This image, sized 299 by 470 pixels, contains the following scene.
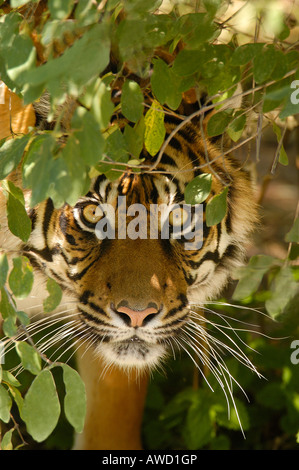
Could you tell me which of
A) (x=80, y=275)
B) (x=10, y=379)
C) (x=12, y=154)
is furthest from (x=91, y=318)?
(x=12, y=154)

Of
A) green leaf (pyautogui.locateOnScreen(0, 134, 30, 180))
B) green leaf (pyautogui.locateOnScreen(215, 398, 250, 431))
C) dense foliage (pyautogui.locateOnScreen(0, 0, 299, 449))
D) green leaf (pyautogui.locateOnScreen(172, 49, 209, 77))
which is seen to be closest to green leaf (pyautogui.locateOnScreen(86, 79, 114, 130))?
dense foliage (pyautogui.locateOnScreen(0, 0, 299, 449))

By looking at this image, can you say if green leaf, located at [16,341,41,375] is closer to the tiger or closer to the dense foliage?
the dense foliage

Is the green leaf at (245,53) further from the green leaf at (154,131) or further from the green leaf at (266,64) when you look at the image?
the green leaf at (154,131)

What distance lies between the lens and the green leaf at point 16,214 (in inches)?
37.0

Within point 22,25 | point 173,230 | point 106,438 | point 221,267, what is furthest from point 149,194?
point 106,438

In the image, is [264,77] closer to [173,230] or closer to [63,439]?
[173,230]

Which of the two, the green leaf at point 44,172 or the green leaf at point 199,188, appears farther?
the green leaf at point 199,188

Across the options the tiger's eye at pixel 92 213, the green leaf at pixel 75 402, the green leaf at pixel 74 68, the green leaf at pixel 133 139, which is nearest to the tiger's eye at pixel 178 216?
the tiger's eye at pixel 92 213

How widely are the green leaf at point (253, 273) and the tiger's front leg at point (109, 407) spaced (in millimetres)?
980

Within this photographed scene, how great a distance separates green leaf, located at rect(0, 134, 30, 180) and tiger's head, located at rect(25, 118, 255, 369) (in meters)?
0.39

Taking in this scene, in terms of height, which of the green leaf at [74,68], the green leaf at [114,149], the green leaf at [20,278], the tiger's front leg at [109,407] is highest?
the green leaf at [74,68]

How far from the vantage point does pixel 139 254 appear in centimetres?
130

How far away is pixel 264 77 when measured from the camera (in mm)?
928

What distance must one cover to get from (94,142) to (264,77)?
13.2 inches
